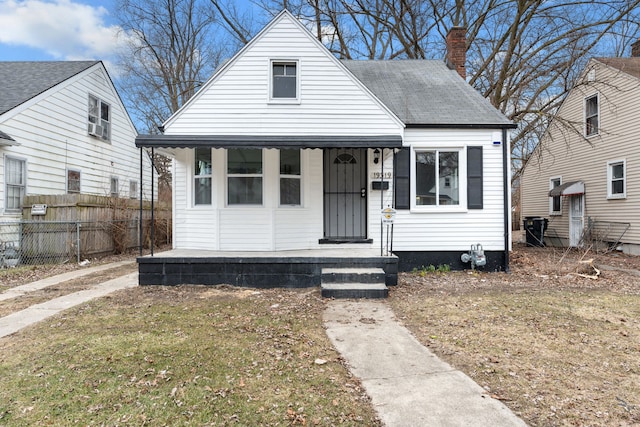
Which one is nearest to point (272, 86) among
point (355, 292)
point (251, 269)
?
point (251, 269)

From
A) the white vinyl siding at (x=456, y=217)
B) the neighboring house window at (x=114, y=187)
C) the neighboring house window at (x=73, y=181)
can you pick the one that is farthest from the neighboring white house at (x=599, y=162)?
the neighboring house window at (x=114, y=187)

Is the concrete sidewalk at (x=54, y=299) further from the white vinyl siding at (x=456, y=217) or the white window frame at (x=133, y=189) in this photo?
the white window frame at (x=133, y=189)

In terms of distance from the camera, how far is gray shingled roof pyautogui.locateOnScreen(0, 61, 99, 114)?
1072cm

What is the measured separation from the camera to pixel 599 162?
45.3ft

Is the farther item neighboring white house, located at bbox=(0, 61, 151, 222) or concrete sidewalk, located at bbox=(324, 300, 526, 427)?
neighboring white house, located at bbox=(0, 61, 151, 222)

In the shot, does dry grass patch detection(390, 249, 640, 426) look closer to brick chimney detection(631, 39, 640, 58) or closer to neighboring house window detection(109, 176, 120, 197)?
neighboring house window detection(109, 176, 120, 197)

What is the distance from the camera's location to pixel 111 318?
200 inches

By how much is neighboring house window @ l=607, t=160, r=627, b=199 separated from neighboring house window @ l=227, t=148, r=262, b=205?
1283cm

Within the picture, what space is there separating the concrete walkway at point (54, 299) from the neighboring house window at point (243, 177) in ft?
9.00

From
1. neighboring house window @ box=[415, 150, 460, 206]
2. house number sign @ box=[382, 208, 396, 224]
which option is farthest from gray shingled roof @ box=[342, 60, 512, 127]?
house number sign @ box=[382, 208, 396, 224]

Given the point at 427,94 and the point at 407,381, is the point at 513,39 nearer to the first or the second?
the point at 427,94

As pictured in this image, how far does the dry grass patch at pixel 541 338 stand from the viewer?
9.61 feet

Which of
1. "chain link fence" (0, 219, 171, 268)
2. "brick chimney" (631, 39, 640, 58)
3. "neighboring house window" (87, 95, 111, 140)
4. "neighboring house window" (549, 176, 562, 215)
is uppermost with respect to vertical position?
"brick chimney" (631, 39, 640, 58)

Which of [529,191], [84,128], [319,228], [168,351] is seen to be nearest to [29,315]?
[168,351]
